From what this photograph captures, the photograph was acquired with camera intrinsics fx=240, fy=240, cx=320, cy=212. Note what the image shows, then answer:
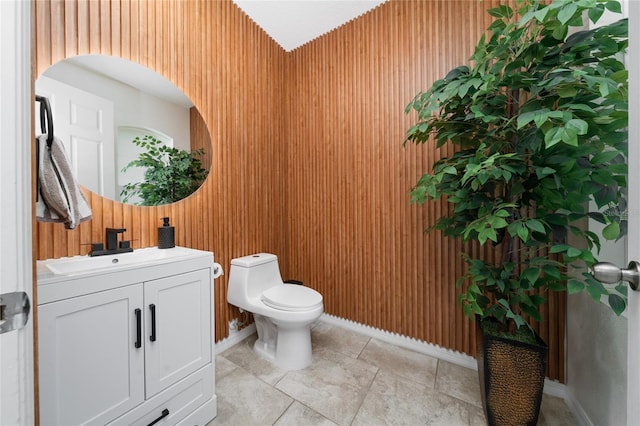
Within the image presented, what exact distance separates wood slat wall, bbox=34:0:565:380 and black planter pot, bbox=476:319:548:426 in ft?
1.74

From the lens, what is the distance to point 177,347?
3.88 ft

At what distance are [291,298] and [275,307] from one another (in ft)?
0.43

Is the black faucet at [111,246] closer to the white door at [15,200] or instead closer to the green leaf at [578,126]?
the white door at [15,200]

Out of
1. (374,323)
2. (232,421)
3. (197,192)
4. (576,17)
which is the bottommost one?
(232,421)

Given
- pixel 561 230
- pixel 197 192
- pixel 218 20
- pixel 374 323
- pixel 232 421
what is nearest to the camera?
pixel 561 230

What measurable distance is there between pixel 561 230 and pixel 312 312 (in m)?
1.41

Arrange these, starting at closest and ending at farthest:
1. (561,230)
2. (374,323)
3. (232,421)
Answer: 1. (561,230)
2. (232,421)
3. (374,323)

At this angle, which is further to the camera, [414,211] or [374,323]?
[374,323]

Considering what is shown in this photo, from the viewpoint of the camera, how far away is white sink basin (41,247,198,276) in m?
0.96

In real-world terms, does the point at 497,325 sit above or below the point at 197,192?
below

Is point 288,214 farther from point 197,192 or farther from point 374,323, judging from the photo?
point 374,323

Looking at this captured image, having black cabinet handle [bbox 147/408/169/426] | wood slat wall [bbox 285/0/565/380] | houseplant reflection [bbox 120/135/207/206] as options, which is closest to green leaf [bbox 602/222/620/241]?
wood slat wall [bbox 285/0/565/380]

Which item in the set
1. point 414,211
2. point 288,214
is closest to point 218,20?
point 288,214

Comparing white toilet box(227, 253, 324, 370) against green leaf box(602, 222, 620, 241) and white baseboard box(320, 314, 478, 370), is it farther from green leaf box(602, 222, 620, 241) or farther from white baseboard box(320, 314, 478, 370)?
green leaf box(602, 222, 620, 241)
